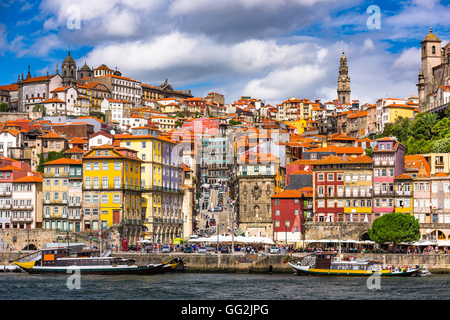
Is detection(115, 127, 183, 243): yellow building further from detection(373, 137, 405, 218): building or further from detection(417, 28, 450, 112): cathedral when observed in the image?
detection(417, 28, 450, 112): cathedral

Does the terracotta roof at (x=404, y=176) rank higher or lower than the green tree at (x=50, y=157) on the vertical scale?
lower

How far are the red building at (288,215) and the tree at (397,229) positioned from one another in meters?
14.2

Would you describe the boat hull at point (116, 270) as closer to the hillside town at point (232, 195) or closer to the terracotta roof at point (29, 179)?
the hillside town at point (232, 195)

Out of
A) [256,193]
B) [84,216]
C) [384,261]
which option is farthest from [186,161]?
[384,261]

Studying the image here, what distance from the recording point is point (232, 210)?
366ft

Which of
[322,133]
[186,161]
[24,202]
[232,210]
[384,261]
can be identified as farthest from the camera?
[322,133]

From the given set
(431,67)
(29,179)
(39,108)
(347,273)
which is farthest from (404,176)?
(39,108)

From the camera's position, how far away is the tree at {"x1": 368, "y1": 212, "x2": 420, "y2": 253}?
7681 centimetres

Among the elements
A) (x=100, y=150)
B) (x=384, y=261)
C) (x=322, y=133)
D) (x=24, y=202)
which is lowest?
(x=384, y=261)

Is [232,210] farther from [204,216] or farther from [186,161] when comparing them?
[186,161]

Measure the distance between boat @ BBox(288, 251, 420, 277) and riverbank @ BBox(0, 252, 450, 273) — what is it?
2552mm

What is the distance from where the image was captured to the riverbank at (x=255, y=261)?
71250 millimetres

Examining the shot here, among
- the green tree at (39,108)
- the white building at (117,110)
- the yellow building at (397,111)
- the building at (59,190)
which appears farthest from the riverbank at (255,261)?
the white building at (117,110)

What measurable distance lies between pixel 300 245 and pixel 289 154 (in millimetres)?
37000
